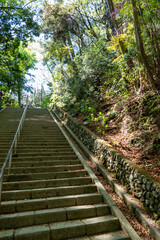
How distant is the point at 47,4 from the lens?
13.4 meters

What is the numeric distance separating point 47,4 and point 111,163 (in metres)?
14.2

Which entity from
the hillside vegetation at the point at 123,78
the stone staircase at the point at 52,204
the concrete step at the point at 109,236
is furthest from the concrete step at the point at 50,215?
the hillside vegetation at the point at 123,78

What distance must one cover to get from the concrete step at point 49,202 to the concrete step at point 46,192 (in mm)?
188

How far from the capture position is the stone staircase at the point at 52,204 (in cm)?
302

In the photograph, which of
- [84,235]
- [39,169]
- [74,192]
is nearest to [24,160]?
[39,169]

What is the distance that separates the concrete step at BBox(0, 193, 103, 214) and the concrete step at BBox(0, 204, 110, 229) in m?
0.15

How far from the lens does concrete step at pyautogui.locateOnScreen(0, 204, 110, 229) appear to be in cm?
309

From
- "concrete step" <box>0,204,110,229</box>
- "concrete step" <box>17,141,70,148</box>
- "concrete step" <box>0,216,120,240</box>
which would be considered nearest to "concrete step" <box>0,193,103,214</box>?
"concrete step" <box>0,204,110,229</box>

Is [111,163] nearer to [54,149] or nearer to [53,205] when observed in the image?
[53,205]

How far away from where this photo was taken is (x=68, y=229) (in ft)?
10.0

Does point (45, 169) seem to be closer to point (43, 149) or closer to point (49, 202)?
point (49, 202)

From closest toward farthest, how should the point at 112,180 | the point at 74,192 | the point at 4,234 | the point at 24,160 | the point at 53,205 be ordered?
the point at 4,234 < the point at 53,205 < the point at 74,192 < the point at 112,180 < the point at 24,160

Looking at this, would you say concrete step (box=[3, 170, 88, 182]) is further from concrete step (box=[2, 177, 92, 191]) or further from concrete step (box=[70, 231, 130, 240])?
concrete step (box=[70, 231, 130, 240])

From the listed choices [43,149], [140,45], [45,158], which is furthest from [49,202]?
[140,45]
